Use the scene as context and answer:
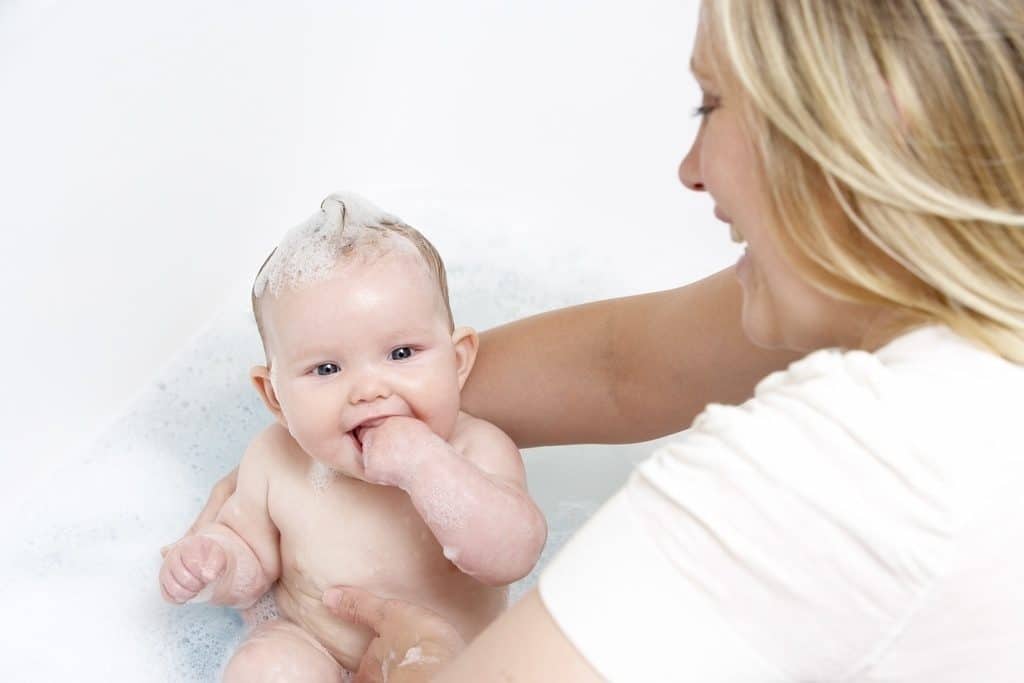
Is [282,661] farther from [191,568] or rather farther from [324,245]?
[324,245]

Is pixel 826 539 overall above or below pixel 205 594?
above

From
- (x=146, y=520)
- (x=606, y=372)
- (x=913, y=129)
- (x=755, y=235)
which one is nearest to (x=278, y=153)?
(x=146, y=520)

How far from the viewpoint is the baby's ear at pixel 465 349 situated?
1.19m

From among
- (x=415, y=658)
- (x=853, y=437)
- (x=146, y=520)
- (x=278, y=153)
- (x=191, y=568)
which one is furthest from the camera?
(x=278, y=153)

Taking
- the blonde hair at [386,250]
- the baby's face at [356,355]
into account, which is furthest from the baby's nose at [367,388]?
the blonde hair at [386,250]

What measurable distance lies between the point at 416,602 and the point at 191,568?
21 centimetres

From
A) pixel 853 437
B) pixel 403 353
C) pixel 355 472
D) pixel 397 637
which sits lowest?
pixel 397 637

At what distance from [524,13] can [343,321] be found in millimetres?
1102

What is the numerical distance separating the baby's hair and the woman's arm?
0.57ft

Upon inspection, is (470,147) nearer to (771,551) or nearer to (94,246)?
(94,246)

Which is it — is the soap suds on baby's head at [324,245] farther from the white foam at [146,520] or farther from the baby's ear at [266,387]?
Answer: the white foam at [146,520]

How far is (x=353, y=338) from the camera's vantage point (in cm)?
107

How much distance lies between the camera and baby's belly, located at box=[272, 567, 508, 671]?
1151mm

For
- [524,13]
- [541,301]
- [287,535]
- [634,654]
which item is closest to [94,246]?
[287,535]
